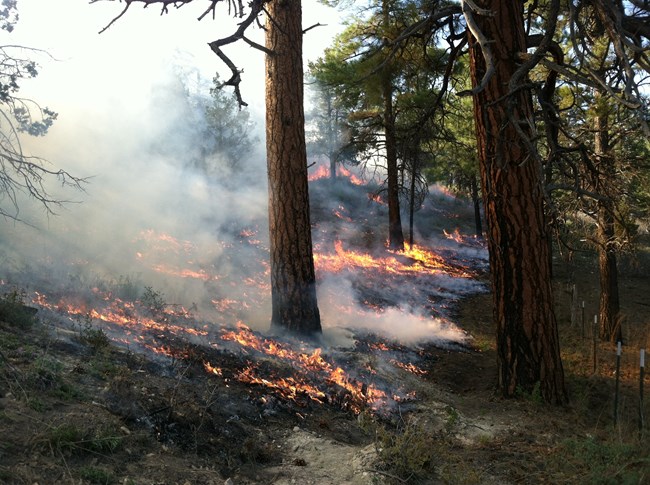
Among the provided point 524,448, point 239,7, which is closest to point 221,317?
point 239,7

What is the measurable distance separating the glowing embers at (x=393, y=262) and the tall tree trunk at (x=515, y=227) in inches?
360

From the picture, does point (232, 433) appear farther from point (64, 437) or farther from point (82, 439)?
point (64, 437)

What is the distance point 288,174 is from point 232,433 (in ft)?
14.0

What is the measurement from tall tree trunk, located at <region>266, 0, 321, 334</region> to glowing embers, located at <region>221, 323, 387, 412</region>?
2.59 feet

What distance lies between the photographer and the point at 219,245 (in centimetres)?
1412

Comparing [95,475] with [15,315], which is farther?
[15,315]

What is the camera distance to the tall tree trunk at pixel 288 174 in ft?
23.9

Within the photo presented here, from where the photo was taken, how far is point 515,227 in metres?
5.54

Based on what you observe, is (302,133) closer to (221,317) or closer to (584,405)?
(221,317)

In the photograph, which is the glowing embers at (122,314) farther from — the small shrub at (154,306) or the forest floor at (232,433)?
the forest floor at (232,433)

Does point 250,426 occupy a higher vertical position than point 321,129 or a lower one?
lower

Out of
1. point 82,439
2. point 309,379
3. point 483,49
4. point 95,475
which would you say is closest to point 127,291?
point 309,379

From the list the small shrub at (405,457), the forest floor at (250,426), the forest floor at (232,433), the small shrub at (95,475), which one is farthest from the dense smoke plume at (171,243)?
the small shrub at (95,475)

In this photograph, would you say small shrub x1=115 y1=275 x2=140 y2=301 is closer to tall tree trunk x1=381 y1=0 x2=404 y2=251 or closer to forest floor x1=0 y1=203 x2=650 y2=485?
forest floor x1=0 y1=203 x2=650 y2=485
